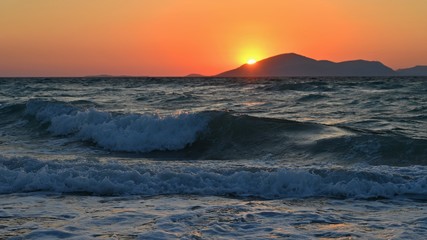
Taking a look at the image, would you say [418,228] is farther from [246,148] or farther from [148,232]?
[246,148]

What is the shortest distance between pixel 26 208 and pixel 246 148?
791 centimetres

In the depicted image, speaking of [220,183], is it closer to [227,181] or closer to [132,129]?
[227,181]

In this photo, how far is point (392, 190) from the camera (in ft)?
28.5

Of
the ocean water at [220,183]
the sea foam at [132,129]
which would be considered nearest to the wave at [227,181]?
the ocean water at [220,183]

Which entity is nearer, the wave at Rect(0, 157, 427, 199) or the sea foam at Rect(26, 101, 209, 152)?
the wave at Rect(0, 157, 427, 199)

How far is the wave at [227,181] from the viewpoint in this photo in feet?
28.8

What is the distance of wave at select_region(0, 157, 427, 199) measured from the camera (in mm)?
8789

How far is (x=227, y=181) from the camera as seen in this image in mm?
9297

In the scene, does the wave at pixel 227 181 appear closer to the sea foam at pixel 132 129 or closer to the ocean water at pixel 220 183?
the ocean water at pixel 220 183

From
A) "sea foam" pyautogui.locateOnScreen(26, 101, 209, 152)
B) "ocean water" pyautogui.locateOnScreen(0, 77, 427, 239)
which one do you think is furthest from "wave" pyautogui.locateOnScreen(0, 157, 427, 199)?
"sea foam" pyautogui.locateOnScreen(26, 101, 209, 152)

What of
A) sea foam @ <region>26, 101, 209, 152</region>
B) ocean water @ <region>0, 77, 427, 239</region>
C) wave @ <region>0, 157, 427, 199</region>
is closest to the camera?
ocean water @ <region>0, 77, 427, 239</region>

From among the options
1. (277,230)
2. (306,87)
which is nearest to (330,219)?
(277,230)

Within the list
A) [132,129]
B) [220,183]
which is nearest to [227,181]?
[220,183]

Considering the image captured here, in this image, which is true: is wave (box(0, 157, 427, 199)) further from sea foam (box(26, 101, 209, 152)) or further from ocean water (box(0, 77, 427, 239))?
sea foam (box(26, 101, 209, 152))
